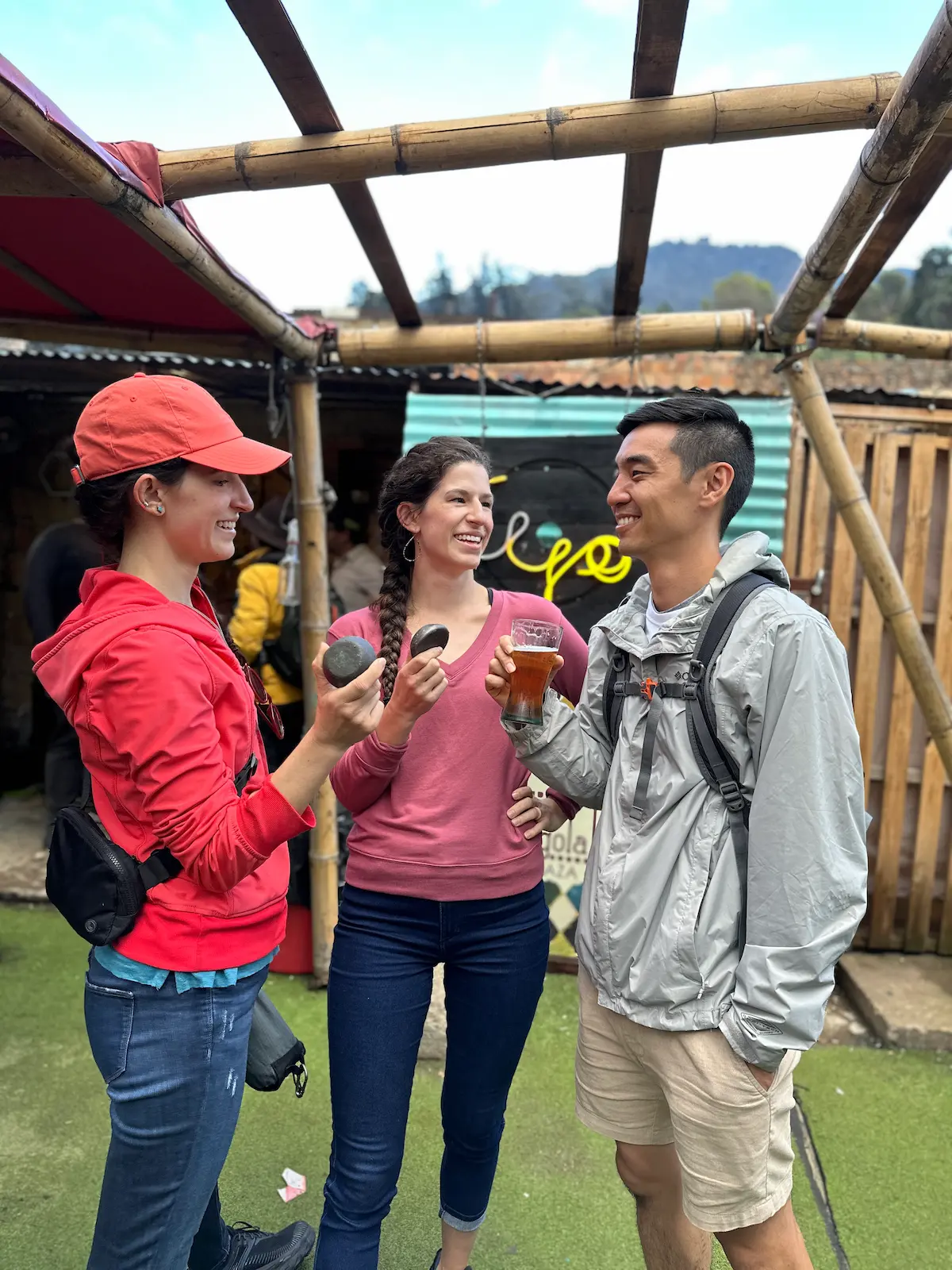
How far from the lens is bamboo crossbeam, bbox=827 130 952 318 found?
264 cm

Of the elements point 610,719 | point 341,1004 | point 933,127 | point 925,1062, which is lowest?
point 925,1062

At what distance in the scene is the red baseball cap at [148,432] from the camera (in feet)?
4.92

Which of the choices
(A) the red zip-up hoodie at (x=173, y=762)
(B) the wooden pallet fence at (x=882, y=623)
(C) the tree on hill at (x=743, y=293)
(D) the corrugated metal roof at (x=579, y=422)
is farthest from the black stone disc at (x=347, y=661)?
(C) the tree on hill at (x=743, y=293)

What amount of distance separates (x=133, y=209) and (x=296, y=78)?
557 millimetres

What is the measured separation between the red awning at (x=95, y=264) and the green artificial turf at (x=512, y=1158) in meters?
2.80

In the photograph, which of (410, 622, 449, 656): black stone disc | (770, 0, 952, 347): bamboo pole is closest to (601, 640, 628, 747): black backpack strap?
(410, 622, 449, 656): black stone disc

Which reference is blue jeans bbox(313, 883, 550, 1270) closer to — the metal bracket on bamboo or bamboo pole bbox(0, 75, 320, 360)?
bamboo pole bbox(0, 75, 320, 360)

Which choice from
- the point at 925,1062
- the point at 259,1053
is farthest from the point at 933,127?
the point at 925,1062

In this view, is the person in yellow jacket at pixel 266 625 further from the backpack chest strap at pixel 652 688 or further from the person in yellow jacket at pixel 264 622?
Answer: the backpack chest strap at pixel 652 688

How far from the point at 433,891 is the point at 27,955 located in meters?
3.15

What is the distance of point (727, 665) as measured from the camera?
1663 mm

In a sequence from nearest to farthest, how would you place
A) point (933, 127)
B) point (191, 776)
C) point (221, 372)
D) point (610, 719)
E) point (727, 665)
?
point (191, 776)
point (727, 665)
point (933, 127)
point (610, 719)
point (221, 372)

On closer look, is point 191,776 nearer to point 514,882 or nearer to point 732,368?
point 514,882

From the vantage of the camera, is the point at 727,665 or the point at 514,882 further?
the point at 514,882
